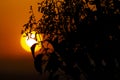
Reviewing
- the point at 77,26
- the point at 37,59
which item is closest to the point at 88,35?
the point at 77,26

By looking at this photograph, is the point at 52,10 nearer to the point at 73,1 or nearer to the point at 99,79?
the point at 73,1

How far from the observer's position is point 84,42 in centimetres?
1444

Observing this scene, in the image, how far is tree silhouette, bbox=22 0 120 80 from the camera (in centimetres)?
1436

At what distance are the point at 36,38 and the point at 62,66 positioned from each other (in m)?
1.11

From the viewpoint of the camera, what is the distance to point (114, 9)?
567 inches

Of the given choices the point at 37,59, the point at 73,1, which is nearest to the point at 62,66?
the point at 37,59

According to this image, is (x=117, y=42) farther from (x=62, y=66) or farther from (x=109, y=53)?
(x=62, y=66)

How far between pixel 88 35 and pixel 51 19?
1007mm

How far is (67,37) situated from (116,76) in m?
1.52

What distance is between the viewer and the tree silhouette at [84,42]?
47.1 feet

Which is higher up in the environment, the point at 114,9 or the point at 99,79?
the point at 114,9

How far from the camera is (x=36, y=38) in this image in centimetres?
1499

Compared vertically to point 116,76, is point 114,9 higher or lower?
higher

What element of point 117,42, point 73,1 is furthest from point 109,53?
point 73,1
